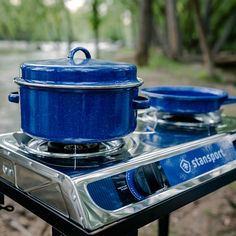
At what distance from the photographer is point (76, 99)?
83 centimetres

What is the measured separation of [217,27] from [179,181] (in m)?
14.3

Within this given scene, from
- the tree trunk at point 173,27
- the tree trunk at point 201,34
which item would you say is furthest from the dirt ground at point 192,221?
the tree trunk at point 173,27

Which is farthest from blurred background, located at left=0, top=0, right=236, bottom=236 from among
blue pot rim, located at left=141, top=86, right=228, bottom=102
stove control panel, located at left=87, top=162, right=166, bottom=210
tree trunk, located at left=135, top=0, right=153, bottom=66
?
stove control panel, located at left=87, top=162, right=166, bottom=210

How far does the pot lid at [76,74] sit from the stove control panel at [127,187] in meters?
0.22

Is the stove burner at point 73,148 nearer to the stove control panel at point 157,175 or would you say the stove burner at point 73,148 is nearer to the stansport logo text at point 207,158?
the stove control panel at point 157,175

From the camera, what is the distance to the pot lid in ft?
2.67

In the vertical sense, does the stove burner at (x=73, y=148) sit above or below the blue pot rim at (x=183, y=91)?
below

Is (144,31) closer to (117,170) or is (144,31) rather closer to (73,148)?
(73,148)

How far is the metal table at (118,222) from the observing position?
0.75m

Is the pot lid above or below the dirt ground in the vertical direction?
above

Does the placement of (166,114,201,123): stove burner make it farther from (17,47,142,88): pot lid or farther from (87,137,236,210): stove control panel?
(17,47,142,88): pot lid

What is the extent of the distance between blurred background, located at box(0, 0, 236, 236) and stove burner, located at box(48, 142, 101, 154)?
2.90 ft

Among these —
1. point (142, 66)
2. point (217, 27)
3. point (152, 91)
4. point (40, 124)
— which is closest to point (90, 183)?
point (40, 124)

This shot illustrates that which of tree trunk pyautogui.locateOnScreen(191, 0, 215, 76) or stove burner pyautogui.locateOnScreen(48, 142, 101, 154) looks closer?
stove burner pyautogui.locateOnScreen(48, 142, 101, 154)
